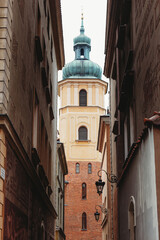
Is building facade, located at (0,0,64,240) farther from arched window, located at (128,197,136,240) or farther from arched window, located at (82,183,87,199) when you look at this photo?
arched window, located at (82,183,87,199)

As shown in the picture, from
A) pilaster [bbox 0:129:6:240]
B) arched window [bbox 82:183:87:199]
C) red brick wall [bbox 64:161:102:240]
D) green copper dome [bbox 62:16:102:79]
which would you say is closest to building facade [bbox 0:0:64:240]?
pilaster [bbox 0:129:6:240]

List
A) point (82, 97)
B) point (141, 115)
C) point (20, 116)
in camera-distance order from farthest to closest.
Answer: point (82, 97), point (141, 115), point (20, 116)

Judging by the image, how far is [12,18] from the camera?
11578 mm

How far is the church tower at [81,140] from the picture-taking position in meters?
59.7

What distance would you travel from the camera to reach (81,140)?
62562mm

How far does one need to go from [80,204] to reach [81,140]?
25.9 ft

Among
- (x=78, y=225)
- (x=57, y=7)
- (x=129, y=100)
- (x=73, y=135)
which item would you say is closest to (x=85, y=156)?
(x=73, y=135)

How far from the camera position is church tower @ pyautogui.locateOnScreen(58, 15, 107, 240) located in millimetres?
59719

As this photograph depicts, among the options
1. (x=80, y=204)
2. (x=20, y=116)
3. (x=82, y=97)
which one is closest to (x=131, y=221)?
(x=20, y=116)

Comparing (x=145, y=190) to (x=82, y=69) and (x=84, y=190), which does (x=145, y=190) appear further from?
(x=82, y=69)

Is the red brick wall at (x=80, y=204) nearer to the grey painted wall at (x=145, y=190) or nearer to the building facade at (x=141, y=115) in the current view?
the building facade at (x=141, y=115)

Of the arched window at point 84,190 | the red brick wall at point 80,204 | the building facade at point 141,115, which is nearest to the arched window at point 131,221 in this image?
the building facade at point 141,115

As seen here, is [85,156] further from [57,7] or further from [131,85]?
[131,85]

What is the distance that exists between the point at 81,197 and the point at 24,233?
47421mm
